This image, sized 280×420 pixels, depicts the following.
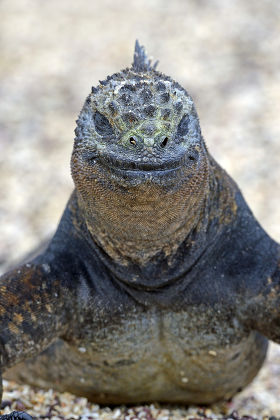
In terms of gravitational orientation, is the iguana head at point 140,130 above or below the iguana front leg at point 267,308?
above

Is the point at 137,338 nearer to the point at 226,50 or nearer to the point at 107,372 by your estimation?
the point at 107,372

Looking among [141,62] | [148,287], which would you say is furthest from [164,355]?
[141,62]

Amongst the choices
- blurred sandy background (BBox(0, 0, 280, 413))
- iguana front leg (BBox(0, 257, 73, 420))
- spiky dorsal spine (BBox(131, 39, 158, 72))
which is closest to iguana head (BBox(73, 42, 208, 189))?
spiky dorsal spine (BBox(131, 39, 158, 72))

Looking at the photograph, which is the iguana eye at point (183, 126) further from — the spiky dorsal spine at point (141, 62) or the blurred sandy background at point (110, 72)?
the blurred sandy background at point (110, 72)

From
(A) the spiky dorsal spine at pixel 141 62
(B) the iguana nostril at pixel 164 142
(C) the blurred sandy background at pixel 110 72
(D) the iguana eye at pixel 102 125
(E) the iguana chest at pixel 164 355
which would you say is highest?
(C) the blurred sandy background at pixel 110 72

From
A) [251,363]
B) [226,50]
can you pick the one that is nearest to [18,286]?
[251,363]

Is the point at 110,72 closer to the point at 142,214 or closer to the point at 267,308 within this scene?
the point at 267,308

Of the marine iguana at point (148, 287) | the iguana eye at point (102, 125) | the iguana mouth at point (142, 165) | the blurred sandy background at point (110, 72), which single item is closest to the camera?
the iguana mouth at point (142, 165)

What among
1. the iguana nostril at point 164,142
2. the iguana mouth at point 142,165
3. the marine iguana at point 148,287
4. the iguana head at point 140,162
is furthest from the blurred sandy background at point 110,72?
the iguana nostril at point 164,142
